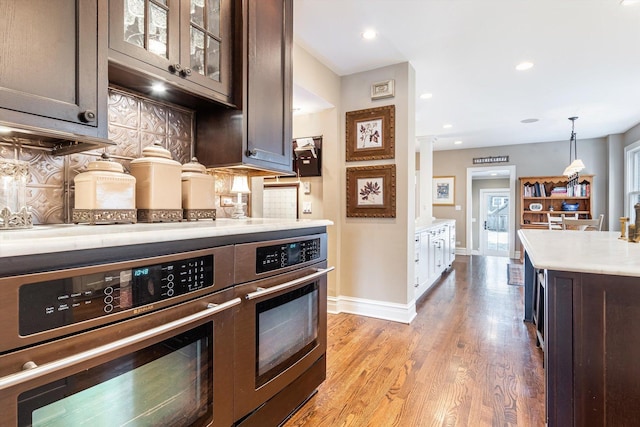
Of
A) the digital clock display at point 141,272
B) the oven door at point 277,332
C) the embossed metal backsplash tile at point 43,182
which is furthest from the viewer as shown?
the oven door at point 277,332

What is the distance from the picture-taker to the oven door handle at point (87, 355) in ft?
2.20

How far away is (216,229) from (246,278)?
26 cm

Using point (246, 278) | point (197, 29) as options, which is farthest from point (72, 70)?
point (246, 278)

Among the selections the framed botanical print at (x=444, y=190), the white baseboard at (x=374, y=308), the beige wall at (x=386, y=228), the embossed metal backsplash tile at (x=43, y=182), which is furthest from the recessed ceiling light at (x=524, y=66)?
the framed botanical print at (x=444, y=190)

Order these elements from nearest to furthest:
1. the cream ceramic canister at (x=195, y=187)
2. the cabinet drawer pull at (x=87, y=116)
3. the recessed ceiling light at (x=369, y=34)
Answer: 1. the cabinet drawer pull at (x=87, y=116)
2. the cream ceramic canister at (x=195, y=187)
3. the recessed ceiling light at (x=369, y=34)

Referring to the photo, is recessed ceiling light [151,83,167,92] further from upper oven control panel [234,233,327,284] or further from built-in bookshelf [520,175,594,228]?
built-in bookshelf [520,175,594,228]

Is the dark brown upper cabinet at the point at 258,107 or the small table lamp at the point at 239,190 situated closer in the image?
the dark brown upper cabinet at the point at 258,107

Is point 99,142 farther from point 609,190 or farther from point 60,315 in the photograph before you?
point 609,190

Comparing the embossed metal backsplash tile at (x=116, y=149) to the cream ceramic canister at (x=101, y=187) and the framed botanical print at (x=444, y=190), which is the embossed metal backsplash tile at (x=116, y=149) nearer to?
the cream ceramic canister at (x=101, y=187)

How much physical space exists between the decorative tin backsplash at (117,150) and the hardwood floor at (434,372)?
53.5 inches

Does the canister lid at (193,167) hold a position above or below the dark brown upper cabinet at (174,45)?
below

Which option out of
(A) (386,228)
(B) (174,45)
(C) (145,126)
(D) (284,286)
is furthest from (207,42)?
(A) (386,228)

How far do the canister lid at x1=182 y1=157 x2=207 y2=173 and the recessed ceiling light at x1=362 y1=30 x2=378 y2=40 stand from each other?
181cm

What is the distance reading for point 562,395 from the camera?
1.31m
